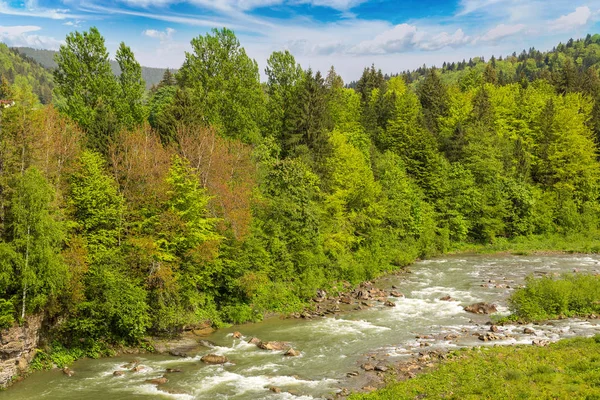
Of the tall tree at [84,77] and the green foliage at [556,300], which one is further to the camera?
the tall tree at [84,77]

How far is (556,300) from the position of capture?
1371 inches

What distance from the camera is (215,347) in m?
31.2

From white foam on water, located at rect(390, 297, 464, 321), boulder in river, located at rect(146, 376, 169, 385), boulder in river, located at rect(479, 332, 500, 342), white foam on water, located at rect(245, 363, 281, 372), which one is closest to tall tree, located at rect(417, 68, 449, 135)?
white foam on water, located at rect(390, 297, 464, 321)

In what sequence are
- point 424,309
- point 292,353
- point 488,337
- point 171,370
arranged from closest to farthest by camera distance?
point 171,370
point 292,353
point 488,337
point 424,309

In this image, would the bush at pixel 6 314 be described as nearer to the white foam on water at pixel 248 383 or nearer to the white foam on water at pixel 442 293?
the white foam on water at pixel 248 383

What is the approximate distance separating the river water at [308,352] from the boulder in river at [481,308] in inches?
26.7

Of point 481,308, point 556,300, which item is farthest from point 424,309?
point 556,300

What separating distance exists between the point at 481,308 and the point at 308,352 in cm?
1624

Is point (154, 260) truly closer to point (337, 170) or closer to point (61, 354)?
point (61, 354)

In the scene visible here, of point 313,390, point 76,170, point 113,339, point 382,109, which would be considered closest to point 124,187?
point 76,170

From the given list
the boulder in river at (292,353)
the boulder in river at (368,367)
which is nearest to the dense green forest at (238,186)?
the boulder in river at (292,353)

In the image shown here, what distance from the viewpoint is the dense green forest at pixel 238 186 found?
97.6 ft

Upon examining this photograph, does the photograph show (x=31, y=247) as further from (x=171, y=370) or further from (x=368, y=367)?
(x=368, y=367)

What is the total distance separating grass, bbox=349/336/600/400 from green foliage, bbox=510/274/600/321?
7524 millimetres
